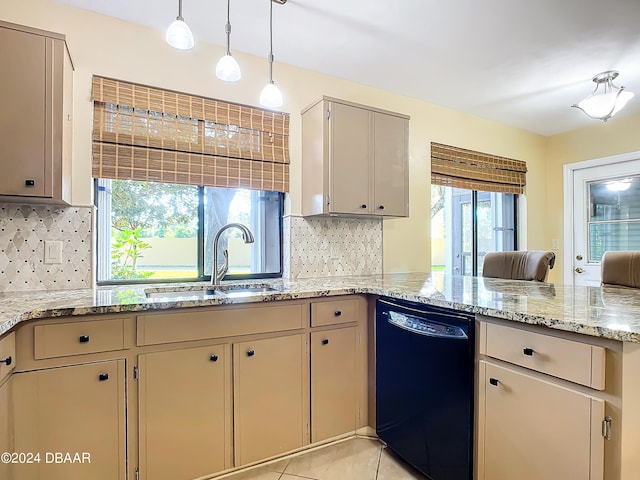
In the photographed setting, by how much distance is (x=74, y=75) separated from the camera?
2031 millimetres

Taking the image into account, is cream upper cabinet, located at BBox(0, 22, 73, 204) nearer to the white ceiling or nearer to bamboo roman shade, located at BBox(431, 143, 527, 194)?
the white ceiling

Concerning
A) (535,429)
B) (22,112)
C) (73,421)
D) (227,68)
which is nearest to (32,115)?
(22,112)

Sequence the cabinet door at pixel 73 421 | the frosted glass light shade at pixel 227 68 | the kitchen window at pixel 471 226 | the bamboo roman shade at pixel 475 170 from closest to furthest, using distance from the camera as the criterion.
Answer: the cabinet door at pixel 73 421, the frosted glass light shade at pixel 227 68, the bamboo roman shade at pixel 475 170, the kitchen window at pixel 471 226

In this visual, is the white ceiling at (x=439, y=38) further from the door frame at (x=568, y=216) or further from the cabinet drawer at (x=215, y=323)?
the cabinet drawer at (x=215, y=323)

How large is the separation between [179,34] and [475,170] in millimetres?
3063

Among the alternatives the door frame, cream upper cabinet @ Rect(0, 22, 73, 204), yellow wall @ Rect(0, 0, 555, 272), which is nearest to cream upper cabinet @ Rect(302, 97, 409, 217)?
yellow wall @ Rect(0, 0, 555, 272)

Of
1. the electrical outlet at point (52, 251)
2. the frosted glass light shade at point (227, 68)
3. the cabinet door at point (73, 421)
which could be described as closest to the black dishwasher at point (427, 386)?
the cabinet door at point (73, 421)

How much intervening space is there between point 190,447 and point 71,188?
4.90ft

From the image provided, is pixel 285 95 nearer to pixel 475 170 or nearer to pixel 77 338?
pixel 77 338

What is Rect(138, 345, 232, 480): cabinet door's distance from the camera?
158cm

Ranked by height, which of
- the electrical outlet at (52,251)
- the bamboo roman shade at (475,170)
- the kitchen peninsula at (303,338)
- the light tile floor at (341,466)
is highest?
the bamboo roman shade at (475,170)

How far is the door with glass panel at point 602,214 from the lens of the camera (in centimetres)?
365

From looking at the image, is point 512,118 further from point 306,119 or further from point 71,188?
point 71,188

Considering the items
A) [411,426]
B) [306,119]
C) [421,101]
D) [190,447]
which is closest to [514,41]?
[421,101]
